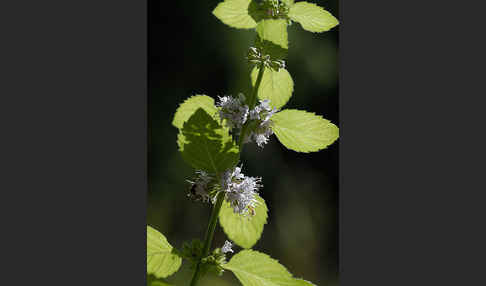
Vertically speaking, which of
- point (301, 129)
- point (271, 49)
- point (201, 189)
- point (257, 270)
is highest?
point (271, 49)

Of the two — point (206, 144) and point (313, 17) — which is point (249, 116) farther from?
point (313, 17)

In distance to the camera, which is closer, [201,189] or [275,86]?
[201,189]

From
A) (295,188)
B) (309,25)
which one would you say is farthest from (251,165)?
(309,25)

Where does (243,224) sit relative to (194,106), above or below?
below

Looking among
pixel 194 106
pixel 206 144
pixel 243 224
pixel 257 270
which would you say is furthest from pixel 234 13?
pixel 257 270

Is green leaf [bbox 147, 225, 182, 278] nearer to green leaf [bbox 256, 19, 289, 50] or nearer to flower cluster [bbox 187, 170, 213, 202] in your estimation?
flower cluster [bbox 187, 170, 213, 202]

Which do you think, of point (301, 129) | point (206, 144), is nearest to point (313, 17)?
point (301, 129)

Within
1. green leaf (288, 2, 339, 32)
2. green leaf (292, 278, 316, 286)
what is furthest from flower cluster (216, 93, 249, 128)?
green leaf (292, 278, 316, 286)
